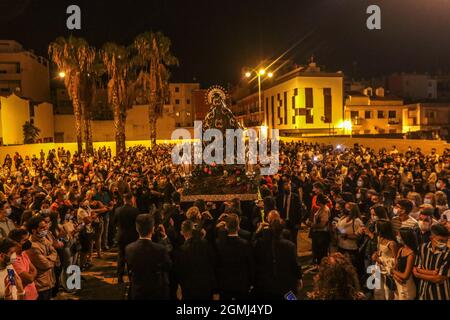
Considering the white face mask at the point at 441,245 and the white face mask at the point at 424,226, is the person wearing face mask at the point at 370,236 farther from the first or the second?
the white face mask at the point at 441,245

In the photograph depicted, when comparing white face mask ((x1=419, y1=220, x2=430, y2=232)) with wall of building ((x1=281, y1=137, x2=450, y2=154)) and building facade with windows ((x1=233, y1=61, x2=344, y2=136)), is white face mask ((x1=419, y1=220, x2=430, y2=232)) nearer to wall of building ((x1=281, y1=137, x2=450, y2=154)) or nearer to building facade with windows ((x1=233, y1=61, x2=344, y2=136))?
wall of building ((x1=281, y1=137, x2=450, y2=154))

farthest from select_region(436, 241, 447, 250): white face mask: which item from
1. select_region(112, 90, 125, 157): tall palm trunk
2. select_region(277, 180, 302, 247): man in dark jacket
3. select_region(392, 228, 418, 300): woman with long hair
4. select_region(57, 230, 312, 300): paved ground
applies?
select_region(112, 90, 125, 157): tall palm trunk

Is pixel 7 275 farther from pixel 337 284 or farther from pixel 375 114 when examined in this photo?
pixel 375 114

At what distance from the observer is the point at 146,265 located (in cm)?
492

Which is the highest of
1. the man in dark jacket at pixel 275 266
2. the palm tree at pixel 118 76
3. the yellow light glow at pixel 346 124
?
the palm tree at pixel 118 76

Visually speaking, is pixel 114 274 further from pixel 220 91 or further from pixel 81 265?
pixel 220 91

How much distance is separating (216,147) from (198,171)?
1407mm

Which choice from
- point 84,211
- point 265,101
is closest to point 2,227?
point 84,211

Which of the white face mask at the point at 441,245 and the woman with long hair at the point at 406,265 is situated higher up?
the white face mask at the point at 441,245

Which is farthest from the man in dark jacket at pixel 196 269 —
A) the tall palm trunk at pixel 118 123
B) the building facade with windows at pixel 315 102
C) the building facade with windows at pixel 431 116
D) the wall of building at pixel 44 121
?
the building facade with windows at pixel 431 116

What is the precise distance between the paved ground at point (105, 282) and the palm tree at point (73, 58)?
20.3 m

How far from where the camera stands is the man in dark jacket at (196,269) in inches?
207

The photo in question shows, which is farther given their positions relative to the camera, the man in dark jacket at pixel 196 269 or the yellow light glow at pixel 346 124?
the yellow light glow at pixel 346 124
